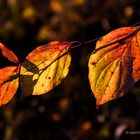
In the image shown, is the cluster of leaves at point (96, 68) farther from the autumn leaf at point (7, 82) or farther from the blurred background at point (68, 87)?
the blurred background at point (68, 87)

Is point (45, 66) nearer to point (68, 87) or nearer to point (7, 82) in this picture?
point (7, 82)

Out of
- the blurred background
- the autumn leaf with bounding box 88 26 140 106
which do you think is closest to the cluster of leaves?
the autumn leaf with bounding box 88 26 140 106

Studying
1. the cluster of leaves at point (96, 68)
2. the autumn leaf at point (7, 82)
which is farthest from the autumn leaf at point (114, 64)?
the autumn leaf at point (7, 82)

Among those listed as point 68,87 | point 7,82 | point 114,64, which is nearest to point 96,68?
point 114,64

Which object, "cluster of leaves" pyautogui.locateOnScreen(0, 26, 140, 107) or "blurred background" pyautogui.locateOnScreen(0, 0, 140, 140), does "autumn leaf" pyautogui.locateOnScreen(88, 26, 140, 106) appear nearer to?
"cluster of leaves" pyautogui.locateOnScreen(0, 26, 140, 107)

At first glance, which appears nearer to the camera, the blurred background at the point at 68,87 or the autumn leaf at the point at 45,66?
the autumn leaf at the point at 45,66
